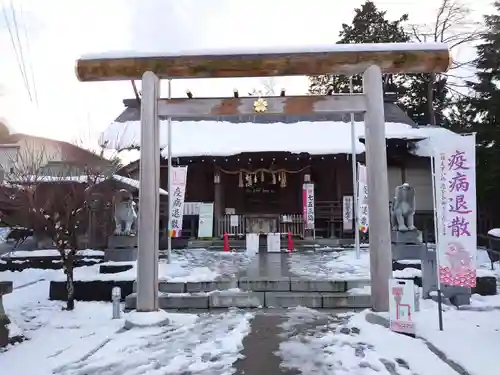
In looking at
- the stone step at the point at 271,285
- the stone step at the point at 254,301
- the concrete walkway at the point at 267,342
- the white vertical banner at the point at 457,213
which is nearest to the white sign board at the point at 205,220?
the stone step at the point at 271,285

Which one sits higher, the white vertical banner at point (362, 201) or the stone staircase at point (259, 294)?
the white vertical banner at point (362, 201)

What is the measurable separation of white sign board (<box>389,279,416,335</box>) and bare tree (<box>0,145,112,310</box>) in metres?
5.60

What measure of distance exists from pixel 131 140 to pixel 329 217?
33.4ft

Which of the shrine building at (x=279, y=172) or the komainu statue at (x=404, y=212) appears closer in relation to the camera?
the komainu statue at (x=404, y=212)

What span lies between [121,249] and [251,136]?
1001cm

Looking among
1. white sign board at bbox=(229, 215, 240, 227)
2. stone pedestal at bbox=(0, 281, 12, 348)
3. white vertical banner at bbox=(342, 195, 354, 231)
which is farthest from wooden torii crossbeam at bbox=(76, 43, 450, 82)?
white sign board at bbox=(229, 215, 240, 227)

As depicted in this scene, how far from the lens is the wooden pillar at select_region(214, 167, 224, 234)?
1823 centimetres

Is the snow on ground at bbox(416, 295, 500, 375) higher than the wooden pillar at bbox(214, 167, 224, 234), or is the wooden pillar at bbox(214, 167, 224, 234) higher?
the wooden pillar at bbox(214, 167, 224, 234)

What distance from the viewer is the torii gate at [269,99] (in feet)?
21.9

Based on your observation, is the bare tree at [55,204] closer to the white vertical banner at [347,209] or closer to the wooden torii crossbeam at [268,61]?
the wooden torii crossbeam at [268,61]

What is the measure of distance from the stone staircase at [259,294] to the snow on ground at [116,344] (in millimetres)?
527

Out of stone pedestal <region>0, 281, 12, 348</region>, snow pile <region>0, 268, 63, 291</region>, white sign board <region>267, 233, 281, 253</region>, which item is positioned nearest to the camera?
stone pedestal <region>0, 281, 12, 348</region>

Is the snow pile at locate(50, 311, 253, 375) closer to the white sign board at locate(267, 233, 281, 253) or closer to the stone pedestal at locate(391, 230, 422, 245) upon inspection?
the stone pedestal at locate(391, 230, 422, 245)

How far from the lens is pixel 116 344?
5430 mm
